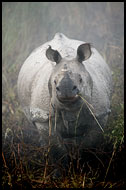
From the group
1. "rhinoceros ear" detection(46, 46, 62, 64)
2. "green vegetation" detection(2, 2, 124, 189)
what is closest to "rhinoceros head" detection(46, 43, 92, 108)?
"rhinoceros ear" detection(46, 46, 62, 64)

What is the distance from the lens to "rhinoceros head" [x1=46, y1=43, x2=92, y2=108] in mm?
2617

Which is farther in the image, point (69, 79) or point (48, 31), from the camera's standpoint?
point (48, 31)

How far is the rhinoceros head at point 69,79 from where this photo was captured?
2.62 meters

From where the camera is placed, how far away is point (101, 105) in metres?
3.53

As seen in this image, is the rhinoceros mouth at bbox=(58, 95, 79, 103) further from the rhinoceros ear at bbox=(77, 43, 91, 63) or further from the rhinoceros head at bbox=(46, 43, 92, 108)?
the rhinoceros ear at bbox=(77, 43, 91, 63)

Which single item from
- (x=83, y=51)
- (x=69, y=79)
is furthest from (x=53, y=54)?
(x=69, y=79)

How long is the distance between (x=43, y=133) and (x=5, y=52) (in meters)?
4.06

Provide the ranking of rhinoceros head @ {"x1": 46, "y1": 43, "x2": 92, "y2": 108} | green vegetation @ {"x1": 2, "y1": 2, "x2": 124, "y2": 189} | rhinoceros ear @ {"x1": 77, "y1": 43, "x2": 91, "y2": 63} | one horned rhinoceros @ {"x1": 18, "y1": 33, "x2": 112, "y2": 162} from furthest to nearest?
green vegetation @ {"x1": 2, "y1": 2, "x2": 124, "y2": 189}, rhinoceros ear @ {"x1": 77, "y1": 43, "x2": 91, "y2": 63}, one horned rhinoceros @ {"x1": 18, "y1": 33, "x2": 112, "y2": 162}, rhinoceros head @ {"x1": 46, "y1": 43, "x2": 92, "y2": 108}

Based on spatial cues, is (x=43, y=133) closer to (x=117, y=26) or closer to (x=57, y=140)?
(x=57, y=140)

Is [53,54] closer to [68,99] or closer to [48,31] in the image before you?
[68,99]

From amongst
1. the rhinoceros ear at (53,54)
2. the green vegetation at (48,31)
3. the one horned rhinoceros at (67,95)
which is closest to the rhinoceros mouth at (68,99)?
the one horned rhinoceros at (67,95)

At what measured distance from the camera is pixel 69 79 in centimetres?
264

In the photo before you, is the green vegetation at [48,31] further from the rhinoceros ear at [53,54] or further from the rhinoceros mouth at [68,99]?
the rhinoceros mouth at [68,99]

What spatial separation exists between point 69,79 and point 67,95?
0.18 metres
